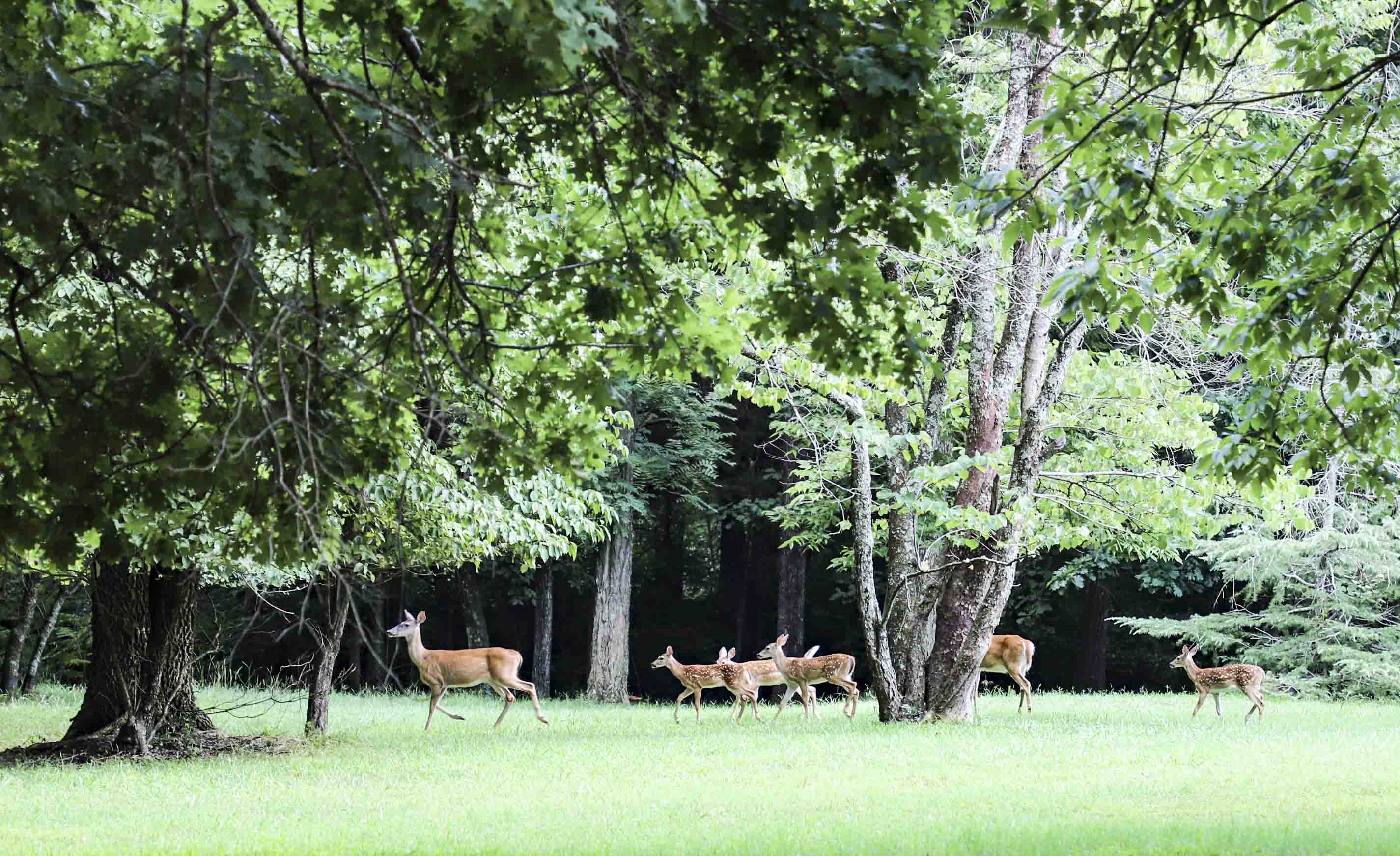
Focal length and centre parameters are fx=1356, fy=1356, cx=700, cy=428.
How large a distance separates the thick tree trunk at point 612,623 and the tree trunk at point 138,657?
11861 mm

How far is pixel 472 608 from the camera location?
27375 mm

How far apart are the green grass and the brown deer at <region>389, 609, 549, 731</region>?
44.4 inches

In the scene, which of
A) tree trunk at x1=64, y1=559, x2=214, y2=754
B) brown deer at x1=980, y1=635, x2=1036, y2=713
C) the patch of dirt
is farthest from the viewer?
brown deer at x1=980, y1=635, x2=1036, y2=713

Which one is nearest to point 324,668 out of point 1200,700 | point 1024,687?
point 1024,687

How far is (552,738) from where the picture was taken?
1406cm

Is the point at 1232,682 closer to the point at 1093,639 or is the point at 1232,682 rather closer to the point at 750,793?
the point at 750,793

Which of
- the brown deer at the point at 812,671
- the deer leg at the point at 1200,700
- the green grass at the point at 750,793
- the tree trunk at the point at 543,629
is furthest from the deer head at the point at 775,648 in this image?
the tree trunk at the point at 543,629

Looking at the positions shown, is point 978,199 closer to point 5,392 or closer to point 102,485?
point 102,485

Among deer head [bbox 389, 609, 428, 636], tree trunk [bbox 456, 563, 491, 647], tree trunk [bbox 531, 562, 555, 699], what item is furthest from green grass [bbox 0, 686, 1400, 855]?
tree trunk [bbox 456, 563, 491, 647]

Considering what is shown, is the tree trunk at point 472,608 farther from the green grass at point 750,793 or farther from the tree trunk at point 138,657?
the tree trunk at point 138,657

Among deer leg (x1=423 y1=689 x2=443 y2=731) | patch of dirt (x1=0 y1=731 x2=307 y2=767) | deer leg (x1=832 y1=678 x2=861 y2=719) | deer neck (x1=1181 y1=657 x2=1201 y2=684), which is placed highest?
deer neck (x1=1181 y1=657 x2=1201 y2=684)

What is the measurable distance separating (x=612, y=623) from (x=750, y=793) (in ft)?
49.7

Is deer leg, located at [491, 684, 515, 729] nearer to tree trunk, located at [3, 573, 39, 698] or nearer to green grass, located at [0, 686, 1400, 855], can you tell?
green grass, located at [0, 686, 1400, 855]

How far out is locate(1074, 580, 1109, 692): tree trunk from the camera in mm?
27766
